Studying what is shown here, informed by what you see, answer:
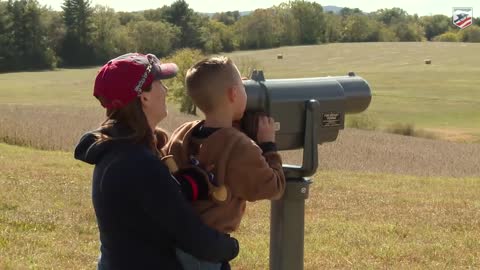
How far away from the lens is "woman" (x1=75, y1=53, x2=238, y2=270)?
2406 millimetres

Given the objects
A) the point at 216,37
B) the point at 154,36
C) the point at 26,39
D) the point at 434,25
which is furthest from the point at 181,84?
the point at 434,25

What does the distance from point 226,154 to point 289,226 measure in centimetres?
64

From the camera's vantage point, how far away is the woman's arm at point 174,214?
239 cm

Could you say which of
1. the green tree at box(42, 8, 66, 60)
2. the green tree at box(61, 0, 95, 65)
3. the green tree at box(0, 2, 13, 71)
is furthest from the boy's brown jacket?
the green tree at box(61, 0, 95, 65)

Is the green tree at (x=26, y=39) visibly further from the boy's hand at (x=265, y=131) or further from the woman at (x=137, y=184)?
the woman at (x=137, y=184)

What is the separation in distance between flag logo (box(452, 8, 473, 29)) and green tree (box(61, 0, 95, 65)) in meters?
61.3

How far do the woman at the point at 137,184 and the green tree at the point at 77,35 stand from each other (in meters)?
75.5

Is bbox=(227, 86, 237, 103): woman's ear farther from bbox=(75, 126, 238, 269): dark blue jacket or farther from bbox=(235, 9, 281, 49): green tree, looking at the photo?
bbox=(235, 9, 281, 49): green tree

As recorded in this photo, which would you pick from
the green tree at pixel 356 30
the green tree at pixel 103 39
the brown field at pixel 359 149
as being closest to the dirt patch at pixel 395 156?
the brown field at pixel 359 149

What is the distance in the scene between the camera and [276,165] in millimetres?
2781

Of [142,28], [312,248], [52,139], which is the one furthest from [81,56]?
[312,248]

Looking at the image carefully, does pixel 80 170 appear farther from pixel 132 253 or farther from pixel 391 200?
pixel 132 253

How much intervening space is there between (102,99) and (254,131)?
2.00 ft

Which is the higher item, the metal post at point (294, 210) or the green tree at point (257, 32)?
the metal post at point (294, 210)
